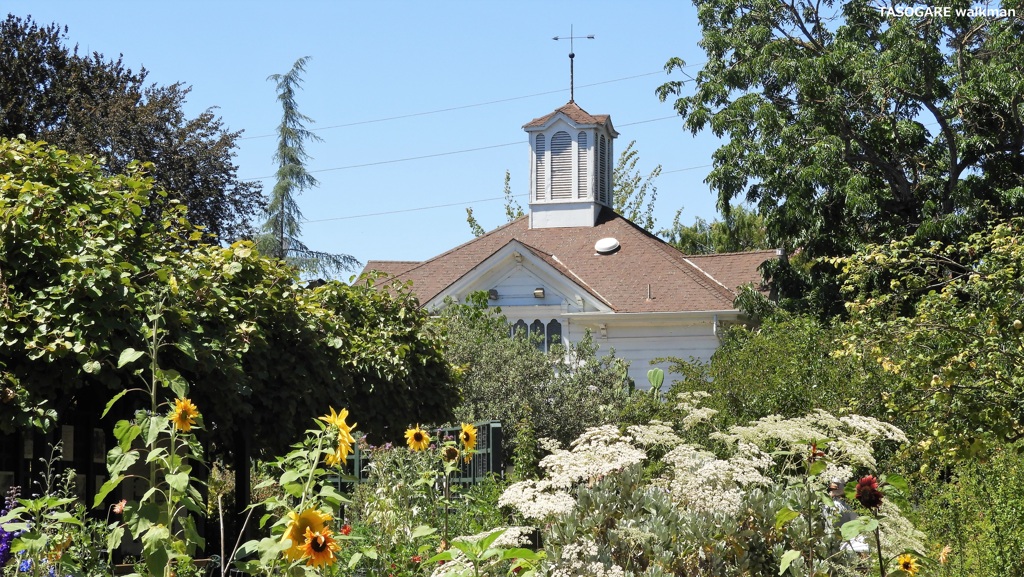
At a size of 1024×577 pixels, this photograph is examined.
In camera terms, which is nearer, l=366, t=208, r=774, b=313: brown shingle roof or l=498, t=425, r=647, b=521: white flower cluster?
l=498, t=425, r=647, b=521: white flower cluster

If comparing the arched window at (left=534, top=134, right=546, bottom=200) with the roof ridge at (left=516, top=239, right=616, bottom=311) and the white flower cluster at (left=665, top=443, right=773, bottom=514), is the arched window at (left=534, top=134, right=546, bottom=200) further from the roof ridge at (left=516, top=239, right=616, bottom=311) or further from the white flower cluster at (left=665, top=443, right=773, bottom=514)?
the white flower cluster at (left=665, top=443, right=773, bottom=514)

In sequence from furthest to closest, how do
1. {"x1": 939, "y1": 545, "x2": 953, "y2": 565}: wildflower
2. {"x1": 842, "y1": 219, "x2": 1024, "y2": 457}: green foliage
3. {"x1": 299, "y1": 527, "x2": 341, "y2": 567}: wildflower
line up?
1. {"x1": 842, "y1": 219, "x2": 1024, "y2": 457}: green foliage
2. {"x1": 939, "y1": 545, "x2": 953, "y2": 565}: wildflower
3. {"x1": 299, "y1": 527, "x2": 341, "y2": 567}: wildflower

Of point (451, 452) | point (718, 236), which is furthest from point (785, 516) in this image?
point (718, 236)

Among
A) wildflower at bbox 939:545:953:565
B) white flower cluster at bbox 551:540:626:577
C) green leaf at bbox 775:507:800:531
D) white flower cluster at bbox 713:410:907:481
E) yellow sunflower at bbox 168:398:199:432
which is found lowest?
wildflower at bbox 939:545:953:565

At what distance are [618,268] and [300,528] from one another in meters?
22.8

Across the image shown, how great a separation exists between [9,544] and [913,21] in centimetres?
2001

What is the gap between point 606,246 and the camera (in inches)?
1060

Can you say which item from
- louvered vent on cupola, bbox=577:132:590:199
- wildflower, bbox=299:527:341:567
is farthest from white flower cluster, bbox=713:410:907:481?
louvered vent on cupola, bbox=577:132:590:199

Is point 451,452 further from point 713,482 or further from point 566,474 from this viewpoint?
point 713,482

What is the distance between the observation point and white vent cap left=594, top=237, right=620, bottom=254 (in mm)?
26844

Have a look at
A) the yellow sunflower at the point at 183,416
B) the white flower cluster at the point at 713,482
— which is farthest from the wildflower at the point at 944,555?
the yellow sunflower at the point at 183,416

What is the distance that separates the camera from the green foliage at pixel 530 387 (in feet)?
55.7

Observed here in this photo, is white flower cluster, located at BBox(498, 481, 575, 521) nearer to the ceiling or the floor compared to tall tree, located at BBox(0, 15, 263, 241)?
nearer to the floor

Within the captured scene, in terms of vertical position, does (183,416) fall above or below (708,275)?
below
